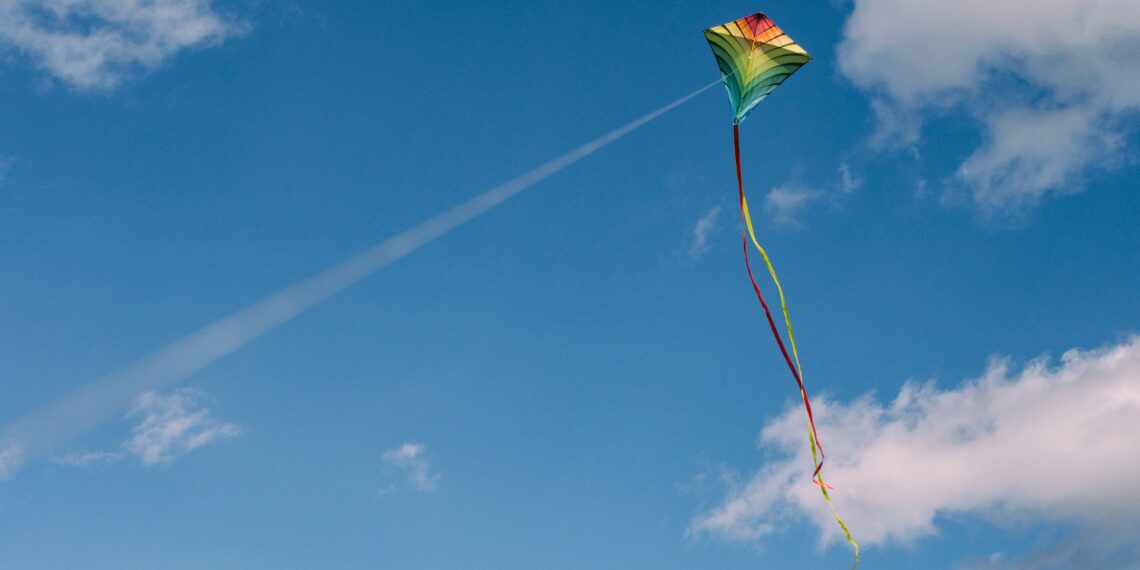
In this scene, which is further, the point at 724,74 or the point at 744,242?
the point at 724,74

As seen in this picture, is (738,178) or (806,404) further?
(738,178)

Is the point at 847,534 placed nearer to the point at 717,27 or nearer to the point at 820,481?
the point at 820,481

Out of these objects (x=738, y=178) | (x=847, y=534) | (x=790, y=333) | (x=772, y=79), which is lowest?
(x=847, y=534)

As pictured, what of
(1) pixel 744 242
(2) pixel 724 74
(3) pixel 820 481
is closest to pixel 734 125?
(2) pixel 724 74

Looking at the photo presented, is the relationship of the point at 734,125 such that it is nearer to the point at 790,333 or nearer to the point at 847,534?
the point at 790,333

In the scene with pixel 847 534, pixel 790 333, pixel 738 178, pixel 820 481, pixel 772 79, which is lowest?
pixel 847 534

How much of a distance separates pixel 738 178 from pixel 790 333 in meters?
6.15

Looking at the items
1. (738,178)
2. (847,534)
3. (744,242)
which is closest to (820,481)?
(847,534)

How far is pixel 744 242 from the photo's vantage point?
109 feet

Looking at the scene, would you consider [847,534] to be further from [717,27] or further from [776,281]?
[717,27]

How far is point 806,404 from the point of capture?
33.9 meters

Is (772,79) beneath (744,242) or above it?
above

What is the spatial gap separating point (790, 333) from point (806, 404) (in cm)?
255

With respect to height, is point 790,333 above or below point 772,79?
below
